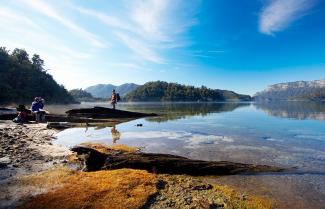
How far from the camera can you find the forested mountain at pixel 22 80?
95.4m

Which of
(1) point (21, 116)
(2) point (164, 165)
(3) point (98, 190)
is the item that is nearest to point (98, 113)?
(1) point (21, 116)

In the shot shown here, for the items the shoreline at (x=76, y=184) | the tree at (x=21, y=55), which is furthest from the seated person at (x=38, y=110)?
the tree at (x=21, y=55)

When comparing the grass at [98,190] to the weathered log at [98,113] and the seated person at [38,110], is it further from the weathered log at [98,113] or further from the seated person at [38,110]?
the weathered log at [98,113]

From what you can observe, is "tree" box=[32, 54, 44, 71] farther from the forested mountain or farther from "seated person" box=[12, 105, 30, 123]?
"seated person" box=[12, 105, 30, 123]

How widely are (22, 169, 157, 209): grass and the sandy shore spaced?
2.87ft

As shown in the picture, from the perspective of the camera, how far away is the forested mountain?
9542 cm

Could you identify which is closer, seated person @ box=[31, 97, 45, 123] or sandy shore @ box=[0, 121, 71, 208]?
sandy shore @ box=[0, 121, 71, 208]

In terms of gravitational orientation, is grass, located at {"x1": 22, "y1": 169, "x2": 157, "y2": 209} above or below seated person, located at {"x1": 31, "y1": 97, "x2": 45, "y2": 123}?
below

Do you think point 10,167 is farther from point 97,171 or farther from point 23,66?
point 23,66

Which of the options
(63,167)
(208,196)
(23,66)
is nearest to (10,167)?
(63,167)

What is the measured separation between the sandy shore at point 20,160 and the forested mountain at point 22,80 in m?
81.8

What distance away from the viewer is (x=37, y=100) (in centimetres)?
3038

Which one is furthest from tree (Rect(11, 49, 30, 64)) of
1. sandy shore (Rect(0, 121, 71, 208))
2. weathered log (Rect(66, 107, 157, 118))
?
sandy shore (Rect(0, 121, 71, 208))

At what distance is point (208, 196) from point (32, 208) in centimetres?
550
